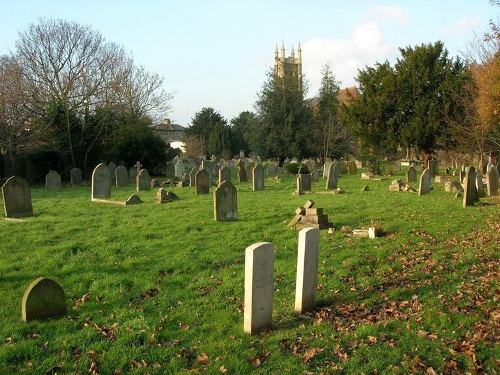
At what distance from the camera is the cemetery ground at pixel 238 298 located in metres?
4.70

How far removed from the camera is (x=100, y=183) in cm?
1761

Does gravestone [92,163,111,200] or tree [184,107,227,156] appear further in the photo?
tree [184,107,227,156]

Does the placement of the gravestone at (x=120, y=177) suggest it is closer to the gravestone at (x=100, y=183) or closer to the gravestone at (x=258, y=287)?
the gravestone at (x=100, y=183)

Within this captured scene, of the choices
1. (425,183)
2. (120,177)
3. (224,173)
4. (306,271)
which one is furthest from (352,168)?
(306,271)

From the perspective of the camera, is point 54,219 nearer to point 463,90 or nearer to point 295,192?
point 295,192

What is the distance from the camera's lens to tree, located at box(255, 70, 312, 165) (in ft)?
138

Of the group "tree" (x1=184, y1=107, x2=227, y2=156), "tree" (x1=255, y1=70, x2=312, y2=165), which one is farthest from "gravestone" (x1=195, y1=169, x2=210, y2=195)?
"tree" (x1=184, y1=107, x2=227, y2=156)

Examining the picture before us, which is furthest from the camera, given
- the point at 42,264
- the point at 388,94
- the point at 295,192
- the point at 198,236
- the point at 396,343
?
the point at 388,94

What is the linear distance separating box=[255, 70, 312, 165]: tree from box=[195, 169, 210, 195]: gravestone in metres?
23.5

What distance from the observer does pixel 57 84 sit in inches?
1179

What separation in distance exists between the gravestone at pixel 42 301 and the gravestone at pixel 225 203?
6.43m

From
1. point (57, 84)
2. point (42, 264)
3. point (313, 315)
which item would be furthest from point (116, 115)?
point (313, 315)

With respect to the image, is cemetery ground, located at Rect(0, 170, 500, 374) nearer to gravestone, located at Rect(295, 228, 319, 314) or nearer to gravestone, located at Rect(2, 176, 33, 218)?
gravestone, located at Rect(295, 228, 319, 314)

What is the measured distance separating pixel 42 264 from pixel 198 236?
339cm
